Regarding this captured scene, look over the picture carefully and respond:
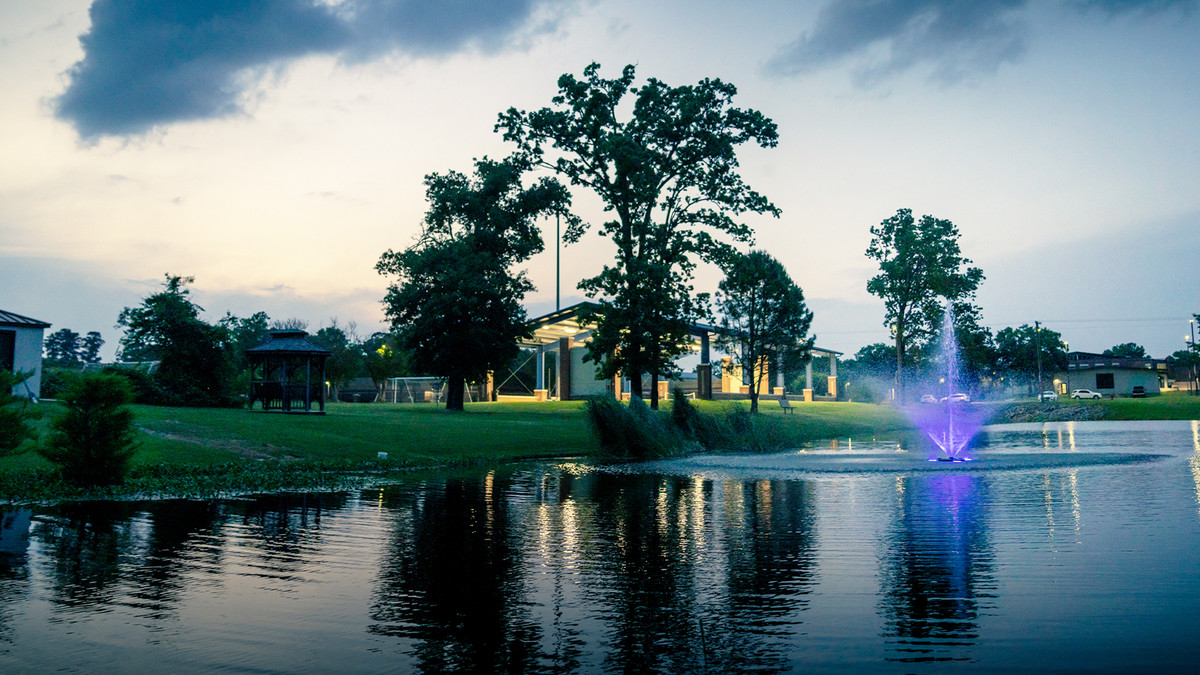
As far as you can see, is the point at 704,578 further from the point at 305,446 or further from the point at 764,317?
the point at 764,317

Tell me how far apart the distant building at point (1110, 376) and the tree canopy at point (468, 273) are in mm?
78729

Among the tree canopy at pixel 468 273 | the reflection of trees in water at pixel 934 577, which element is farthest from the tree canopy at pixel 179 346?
the reflection of trees in water at pixel 934 577

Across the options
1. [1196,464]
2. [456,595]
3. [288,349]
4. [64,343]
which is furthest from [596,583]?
[64,343]

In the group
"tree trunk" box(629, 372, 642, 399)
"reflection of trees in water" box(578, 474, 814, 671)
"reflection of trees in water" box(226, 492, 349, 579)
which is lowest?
"reflection of trees in water" box(578, 474, 814, 671)

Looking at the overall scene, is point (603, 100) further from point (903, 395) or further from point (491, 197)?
point (903, 395)

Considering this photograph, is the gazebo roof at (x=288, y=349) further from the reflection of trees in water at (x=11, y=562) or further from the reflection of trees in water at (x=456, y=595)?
the reflection of trees in water at (x=456, y=595)

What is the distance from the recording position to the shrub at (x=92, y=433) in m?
15.4

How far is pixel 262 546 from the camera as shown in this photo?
10172mm

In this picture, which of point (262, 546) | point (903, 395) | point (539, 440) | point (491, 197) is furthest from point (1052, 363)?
point (262, 546)

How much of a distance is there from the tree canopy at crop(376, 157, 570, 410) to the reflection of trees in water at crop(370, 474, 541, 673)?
29.5 meters

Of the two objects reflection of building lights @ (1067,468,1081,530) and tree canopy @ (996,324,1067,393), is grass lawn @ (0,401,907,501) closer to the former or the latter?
reflection of building lights @ (1067,468,1081,530)

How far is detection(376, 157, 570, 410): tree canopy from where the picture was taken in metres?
42.1

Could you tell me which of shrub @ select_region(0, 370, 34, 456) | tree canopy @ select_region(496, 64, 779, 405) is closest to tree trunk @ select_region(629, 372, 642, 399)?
tree canopy @ select_region(496, 64, 779, 405)

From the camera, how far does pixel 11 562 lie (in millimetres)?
8852
